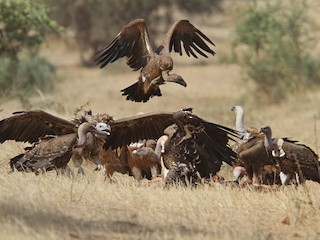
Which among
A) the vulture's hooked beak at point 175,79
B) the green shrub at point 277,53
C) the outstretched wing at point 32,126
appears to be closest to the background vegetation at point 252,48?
the green shrub at point 277,53

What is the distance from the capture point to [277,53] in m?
30.0

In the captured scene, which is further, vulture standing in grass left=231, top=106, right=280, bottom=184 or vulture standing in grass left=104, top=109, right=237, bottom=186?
vulture standing in grass left=231, top=106, right=280, bottom=184

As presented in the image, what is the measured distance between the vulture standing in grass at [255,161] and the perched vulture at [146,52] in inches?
51.7

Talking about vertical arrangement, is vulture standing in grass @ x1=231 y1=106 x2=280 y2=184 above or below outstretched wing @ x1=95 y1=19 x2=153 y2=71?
below

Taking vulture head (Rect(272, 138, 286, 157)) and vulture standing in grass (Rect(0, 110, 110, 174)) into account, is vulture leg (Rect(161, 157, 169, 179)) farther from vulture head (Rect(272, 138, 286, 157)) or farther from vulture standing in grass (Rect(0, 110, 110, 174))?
vulture head (Rect(272, 138, 286, 157))

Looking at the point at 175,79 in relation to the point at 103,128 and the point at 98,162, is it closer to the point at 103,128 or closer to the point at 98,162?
the point at 98,162

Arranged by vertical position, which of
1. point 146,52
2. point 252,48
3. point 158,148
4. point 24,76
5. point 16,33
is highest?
point 252,48

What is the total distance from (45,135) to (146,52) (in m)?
3.24

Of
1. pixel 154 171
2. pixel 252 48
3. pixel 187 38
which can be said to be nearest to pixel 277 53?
pixel 252 48

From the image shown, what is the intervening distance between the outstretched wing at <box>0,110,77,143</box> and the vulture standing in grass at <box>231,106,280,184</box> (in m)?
2.25

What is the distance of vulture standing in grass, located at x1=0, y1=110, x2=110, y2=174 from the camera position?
10242 millimetres

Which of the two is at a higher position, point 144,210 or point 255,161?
point 255,161

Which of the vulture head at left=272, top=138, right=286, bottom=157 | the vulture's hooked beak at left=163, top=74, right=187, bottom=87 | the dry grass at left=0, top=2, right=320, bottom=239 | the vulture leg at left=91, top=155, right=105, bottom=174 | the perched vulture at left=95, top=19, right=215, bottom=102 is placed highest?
the perched vulture at left=95, top=19, right=215, bottom=102

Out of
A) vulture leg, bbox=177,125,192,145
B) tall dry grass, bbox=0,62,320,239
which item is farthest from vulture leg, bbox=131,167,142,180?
vulture leg, bbox=177,125,192,145
